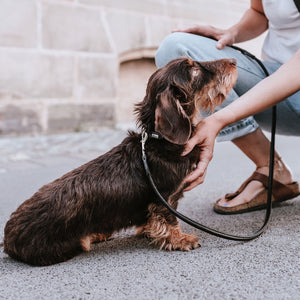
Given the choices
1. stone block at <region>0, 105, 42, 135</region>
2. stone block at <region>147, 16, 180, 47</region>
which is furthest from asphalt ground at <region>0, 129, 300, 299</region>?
stone block at <region>147, 16, 180, 47</region>

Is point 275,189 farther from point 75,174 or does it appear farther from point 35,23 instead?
point 35,23

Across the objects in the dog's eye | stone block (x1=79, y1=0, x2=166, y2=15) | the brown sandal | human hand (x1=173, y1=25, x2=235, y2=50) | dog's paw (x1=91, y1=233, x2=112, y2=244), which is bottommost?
dog's paw (x1=91, y1=233, x2=112, y2=244)

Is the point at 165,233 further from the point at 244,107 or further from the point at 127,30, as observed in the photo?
the point at 127,30

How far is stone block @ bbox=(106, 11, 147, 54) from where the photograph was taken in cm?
605

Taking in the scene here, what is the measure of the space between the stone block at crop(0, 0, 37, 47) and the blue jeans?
349 cm

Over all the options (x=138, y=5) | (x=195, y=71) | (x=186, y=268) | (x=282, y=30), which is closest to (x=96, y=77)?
(x=138, y=5)

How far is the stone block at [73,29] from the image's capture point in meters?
5.43

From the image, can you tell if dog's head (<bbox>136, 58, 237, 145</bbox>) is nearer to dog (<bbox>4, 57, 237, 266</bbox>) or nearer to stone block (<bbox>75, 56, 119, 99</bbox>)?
dog (<bbox>4, 57, 237, 266</bbox>)

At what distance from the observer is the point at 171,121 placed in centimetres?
175

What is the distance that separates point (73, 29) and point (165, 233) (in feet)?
14.8

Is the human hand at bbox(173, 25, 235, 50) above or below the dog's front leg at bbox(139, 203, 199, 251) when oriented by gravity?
above

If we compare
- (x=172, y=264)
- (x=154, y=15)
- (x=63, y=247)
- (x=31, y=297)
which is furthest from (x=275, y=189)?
(x=154, y=15)

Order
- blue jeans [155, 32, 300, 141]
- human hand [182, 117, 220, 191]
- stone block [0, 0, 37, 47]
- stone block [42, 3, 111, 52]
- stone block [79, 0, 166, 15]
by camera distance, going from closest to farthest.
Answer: human hand [182, 117, 220, 191] < blue jeans [155, 32, 300, 141] < stone block [0, 0, 37, 47] < stone block [42, 3, 111, 52] < stone block [79, 0, 166, 15]

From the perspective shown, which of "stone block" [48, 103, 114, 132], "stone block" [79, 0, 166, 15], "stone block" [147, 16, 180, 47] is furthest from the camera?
"stone block" [147, 16, 180, 47]
